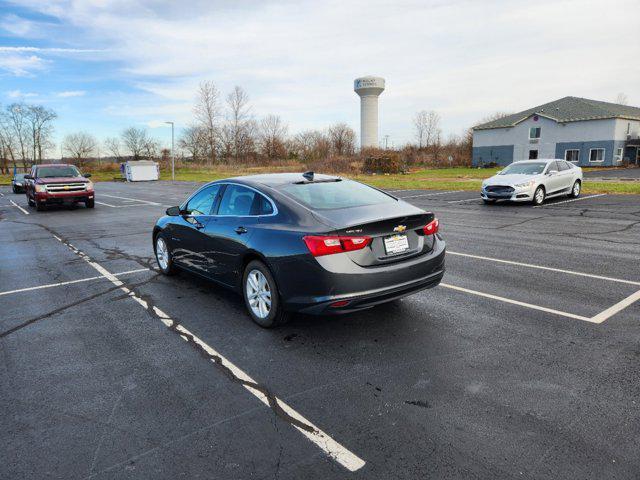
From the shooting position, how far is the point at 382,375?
12.3 feet

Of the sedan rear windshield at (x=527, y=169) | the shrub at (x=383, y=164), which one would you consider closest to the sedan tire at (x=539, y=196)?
the sedan rear windshield at (x=527, y=169)

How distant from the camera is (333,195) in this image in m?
5.21

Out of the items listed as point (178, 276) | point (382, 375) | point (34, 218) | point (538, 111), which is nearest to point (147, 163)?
point (34, 218)

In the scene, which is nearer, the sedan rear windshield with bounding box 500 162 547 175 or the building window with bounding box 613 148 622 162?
the sedan rear windshield with bounding box 500 162 547 175

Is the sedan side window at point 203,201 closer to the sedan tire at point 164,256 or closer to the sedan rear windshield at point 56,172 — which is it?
the sedan tire at point 164,256

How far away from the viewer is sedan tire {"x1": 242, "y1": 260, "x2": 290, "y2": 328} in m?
4.56

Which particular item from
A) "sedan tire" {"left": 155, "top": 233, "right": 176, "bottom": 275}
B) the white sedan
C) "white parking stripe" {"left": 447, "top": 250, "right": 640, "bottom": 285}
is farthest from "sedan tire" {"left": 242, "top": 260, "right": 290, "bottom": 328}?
the white sedan

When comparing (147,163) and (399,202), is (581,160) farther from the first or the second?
(399,202)

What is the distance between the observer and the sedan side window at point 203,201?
19.7ft

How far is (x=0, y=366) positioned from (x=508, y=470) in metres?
4.27

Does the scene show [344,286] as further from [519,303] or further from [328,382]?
[519,303]

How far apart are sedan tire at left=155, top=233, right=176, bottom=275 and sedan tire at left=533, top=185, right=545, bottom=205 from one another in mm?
13980

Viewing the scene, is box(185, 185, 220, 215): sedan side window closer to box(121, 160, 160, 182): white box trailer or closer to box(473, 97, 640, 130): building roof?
box(121, 160, 160, 182): white box trailer

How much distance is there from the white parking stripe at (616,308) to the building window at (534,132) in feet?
186
